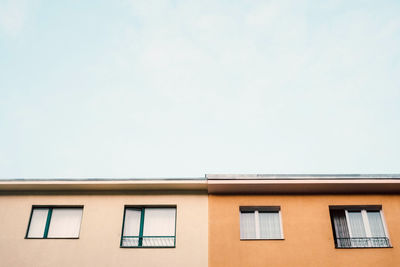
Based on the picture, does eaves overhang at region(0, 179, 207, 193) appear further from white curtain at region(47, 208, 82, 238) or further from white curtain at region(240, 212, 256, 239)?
white curtain at region(240, 212, 256, 239)

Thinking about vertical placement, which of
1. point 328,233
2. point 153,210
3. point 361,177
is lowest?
point 328,233

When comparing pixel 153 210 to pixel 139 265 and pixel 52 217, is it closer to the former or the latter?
pixel 139 265

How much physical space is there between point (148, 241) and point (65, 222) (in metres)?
3.10

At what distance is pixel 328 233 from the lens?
1397 centimetres

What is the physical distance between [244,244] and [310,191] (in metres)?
3.17

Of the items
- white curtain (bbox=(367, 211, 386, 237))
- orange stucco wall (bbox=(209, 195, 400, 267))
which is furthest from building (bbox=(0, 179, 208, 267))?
white curtain (bbox=(367, 211, 386, 237))

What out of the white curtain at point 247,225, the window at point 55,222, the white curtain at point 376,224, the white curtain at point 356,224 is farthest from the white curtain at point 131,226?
the white curtain at point 376,224

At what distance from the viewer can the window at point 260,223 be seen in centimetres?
1420

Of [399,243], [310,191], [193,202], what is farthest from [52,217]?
[399,243]

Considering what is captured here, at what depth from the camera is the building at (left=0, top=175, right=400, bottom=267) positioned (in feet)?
44.7

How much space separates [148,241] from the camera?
14.2 metres

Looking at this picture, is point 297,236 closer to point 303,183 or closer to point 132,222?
point 303,183

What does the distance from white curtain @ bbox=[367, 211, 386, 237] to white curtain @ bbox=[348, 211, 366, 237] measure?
0.31 m

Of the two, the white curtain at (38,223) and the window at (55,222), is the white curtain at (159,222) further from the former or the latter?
the white curtain at (38,223)
